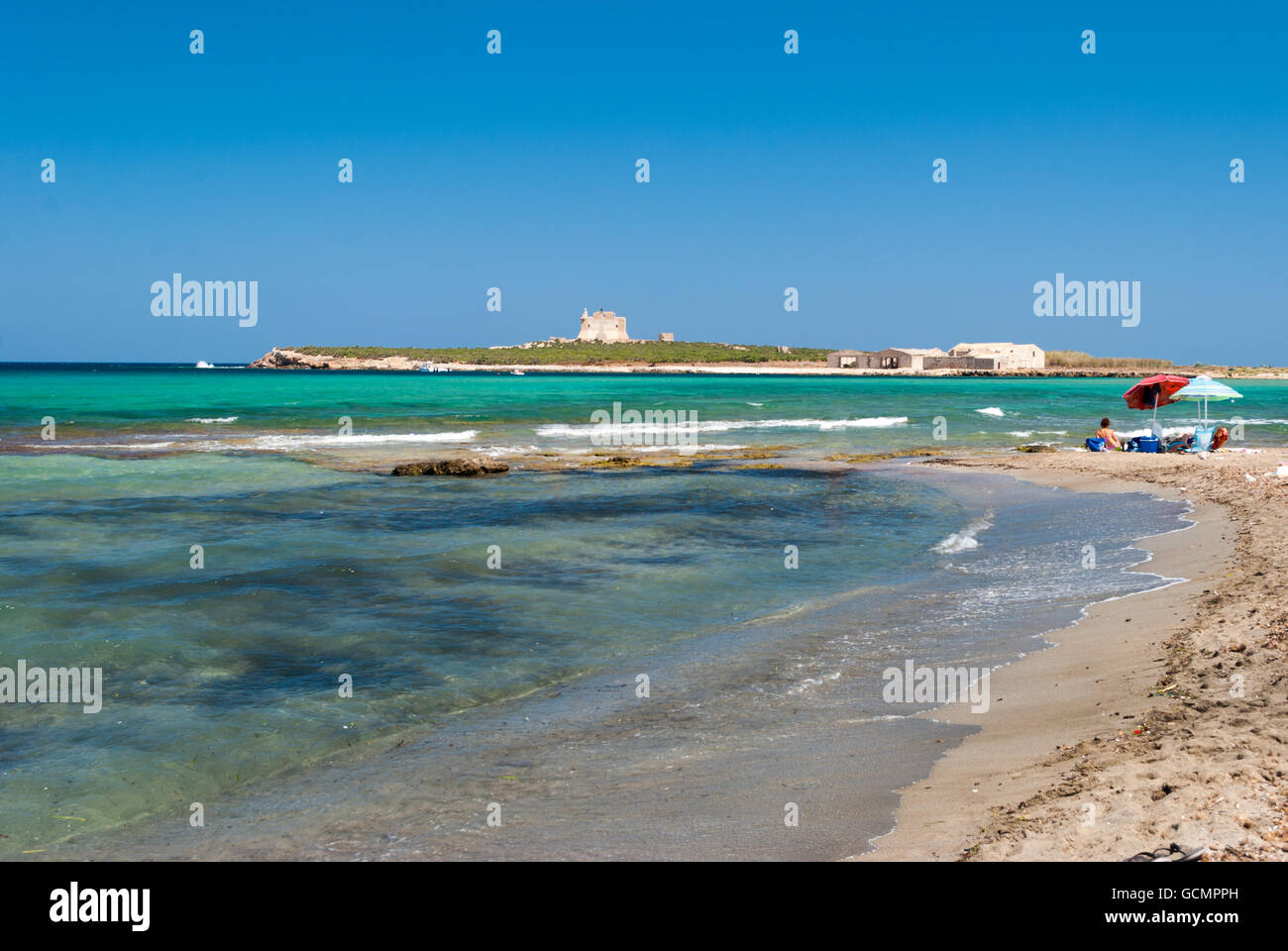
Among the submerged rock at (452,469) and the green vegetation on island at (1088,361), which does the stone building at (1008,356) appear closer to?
the green vegetation on island at (1088,361)

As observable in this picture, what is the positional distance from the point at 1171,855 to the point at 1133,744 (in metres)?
1.77

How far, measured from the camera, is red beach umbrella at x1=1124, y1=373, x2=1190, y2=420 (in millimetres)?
32656

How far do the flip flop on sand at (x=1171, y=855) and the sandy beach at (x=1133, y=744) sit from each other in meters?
0.06

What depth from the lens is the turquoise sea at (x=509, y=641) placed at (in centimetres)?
604

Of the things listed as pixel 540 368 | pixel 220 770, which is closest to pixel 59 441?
pixel 220 770

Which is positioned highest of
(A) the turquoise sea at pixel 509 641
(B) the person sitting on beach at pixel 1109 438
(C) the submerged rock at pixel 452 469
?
(B) the person sitting on beach at pixel 1109 438

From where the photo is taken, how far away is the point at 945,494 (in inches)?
888

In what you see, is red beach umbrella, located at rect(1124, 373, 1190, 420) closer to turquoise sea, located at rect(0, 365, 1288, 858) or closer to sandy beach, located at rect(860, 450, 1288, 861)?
turquoise sea, located at rect(0, 365, 1288, 858)

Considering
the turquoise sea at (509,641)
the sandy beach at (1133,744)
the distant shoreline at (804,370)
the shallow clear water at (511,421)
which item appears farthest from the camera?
the distant shoreline at (804,370)

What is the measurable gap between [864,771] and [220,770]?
15.3ft

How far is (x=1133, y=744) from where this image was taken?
587 centimetres

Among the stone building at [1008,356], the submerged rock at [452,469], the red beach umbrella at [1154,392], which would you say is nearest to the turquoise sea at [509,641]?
the submerged rock at [452,469]

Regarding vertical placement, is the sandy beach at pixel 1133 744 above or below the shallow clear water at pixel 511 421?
below

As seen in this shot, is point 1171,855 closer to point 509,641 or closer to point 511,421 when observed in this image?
point 509,641
